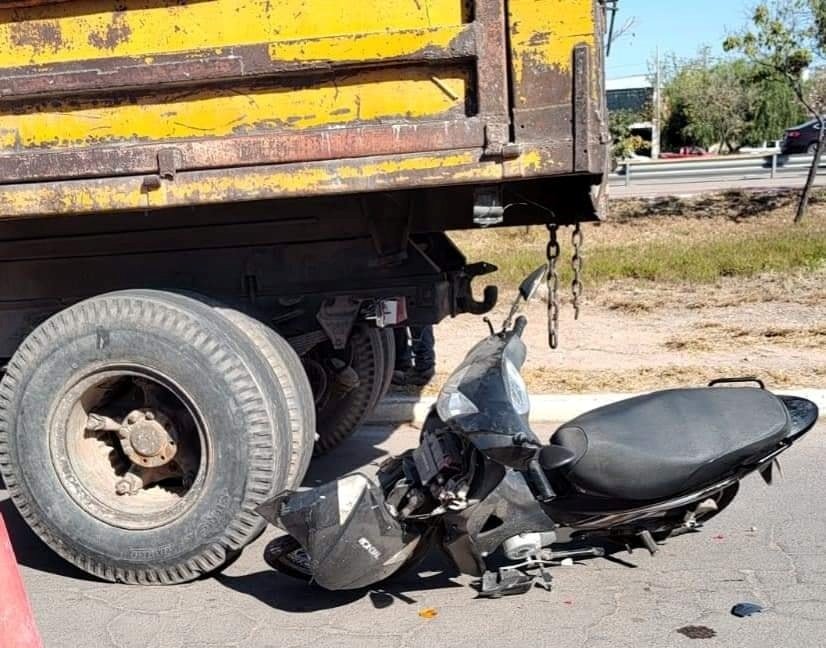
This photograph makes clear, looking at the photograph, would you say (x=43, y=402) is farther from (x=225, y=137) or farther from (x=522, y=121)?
(x=522, y=121)

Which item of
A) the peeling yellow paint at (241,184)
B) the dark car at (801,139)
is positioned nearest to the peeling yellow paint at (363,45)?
the peeling yellow paint at (241,184)

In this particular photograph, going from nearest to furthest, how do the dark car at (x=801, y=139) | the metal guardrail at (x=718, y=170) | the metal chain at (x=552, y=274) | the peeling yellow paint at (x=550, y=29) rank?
the peeling yellow paint at (x=550, y=29) < the metal chain at (x=552, y=274) < the metal guardrail at (x=718, y=170) < the dark car at (x=801, y=139)

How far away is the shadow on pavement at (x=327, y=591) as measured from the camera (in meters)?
4.08

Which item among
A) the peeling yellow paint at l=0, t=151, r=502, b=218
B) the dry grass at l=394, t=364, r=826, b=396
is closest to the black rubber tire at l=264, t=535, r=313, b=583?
the peeling yellow paint at l=0, t=151, r=502, b=218

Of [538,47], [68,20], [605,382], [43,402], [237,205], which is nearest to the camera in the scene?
[538,47]

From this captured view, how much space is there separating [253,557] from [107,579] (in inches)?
25.9

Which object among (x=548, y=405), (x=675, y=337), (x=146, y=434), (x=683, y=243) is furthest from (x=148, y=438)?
(x=683, y=243)

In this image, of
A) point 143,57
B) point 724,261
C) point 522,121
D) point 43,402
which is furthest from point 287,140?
point 724,261

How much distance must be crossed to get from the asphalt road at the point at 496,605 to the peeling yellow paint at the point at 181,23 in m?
2.16

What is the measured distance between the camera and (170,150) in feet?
12.4

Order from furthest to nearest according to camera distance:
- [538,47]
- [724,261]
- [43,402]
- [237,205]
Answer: [724,261]
[237,205]
[43,402]
[538,47]

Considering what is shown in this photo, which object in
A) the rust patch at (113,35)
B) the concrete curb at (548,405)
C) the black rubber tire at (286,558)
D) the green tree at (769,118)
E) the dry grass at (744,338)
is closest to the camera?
the rust patch at (113,35)

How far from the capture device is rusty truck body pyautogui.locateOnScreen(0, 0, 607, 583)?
3646mm

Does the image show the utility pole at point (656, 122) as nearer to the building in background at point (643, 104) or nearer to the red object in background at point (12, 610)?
the building in background at point (643, 104)
